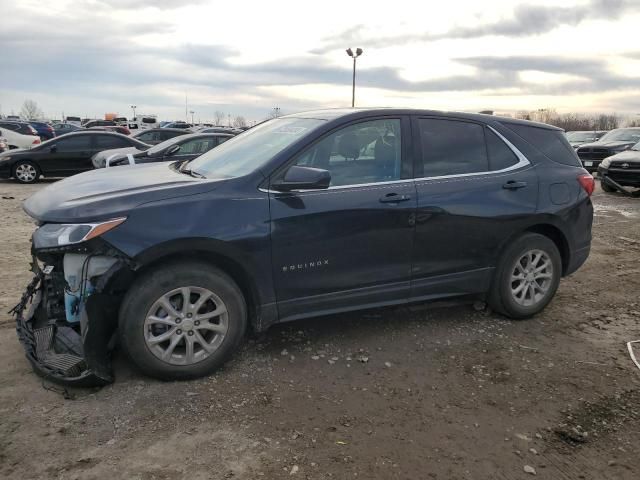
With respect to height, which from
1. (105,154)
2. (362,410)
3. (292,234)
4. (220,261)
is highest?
(105,154)

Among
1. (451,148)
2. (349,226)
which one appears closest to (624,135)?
(451,148)

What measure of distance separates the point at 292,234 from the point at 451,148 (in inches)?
63.2

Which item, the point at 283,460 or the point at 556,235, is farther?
the point at 556,235

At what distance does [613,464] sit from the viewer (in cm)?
286

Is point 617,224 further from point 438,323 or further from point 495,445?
point 495,445

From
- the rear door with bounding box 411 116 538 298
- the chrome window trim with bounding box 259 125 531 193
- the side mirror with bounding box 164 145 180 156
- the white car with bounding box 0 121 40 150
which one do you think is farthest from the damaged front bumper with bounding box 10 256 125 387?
the white car with bounding box 0 121 40 150

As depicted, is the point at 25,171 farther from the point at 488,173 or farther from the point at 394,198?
the point at 488,173

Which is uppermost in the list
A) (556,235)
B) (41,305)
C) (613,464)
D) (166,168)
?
(166,168)

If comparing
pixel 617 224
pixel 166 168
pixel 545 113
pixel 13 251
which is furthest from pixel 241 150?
pixel 545 113

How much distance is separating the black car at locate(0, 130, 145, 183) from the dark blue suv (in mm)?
10964

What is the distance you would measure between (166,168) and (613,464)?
3.75 meters

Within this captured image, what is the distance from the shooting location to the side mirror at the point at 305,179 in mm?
3506

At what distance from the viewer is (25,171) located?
14000 millimetres

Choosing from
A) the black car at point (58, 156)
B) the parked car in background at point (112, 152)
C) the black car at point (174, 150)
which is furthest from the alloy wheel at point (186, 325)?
the black car at point (58, 156)
